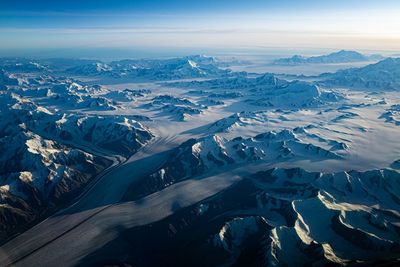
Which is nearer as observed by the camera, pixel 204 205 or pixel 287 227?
pixel 287 227

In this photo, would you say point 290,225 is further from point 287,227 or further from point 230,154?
point 230,154

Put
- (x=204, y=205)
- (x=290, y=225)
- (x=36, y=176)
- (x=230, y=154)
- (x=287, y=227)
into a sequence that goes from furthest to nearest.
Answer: (x=230, y=154) < (x=36, y=176) < (x=204, y=205) < (x=290, y=225) < (x=287, y=227)

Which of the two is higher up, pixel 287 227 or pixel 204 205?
pixel 287 227

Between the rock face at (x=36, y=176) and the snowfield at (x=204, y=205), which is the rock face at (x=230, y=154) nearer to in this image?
the snowfield at (x=204, y=205)

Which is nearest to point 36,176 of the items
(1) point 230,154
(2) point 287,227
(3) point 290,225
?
(1) point 230,154

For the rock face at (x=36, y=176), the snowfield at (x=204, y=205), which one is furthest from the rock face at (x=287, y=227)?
the rock face at (x=36, y=176)

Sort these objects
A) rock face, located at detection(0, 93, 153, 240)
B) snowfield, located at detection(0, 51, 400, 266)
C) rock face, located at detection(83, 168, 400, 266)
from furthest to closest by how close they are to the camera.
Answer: rock face, located at detection(0, 93, 153, 240), snowfield, located at detection(0, 51, 400, 266), rock face, located at detection(83, 168, 400, 266)

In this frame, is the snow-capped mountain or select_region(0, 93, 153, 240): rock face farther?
select_region(0, 93, 153, 240): rock face

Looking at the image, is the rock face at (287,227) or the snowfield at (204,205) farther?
the snowfield at (204,205)

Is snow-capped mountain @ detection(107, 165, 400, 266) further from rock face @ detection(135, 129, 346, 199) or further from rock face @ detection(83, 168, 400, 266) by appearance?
rock face @ detection(135, 129, 346, 199)

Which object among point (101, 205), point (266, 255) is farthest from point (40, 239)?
point (266, 255)

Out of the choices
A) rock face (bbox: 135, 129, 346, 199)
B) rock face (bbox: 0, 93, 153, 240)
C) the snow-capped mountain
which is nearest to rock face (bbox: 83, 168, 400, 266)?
the snow-capped mountain
